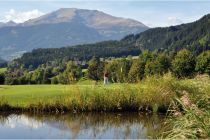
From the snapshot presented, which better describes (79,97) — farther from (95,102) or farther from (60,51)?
(60,51)

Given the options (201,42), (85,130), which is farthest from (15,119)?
(201,42)

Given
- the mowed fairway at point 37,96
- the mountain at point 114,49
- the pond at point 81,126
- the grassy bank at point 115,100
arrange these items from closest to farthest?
the pond at point 81,126
the grassy bank at point 115,100
the mowed fairway at point 37,96
the mountain at point 114,49

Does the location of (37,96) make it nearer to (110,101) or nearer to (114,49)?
(110,101)

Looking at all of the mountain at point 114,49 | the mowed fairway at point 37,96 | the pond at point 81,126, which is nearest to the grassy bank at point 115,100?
the mowed fairway at point 37,96

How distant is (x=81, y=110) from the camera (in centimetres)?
2433

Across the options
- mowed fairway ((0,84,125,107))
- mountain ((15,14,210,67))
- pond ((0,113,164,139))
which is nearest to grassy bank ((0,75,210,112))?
mowed fairway ((0,84,125,107))

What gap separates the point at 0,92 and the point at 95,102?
7230 millimetres

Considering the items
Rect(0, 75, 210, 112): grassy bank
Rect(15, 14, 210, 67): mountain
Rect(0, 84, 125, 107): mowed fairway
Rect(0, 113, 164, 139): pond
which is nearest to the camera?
Rect(0, 113, 164, 139): pond

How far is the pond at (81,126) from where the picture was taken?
18516mm

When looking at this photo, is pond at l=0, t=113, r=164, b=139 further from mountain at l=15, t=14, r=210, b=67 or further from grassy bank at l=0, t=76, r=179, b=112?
mountain at l=15, t=14, r=210, b=67

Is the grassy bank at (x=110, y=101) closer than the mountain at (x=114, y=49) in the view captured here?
Yes

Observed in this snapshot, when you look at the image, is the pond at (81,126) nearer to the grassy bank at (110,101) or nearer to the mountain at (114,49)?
the grassy bank at (110,101)

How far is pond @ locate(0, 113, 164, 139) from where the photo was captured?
1852 centimetres

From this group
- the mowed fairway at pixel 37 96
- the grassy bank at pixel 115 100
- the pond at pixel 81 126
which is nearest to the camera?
the pond at pixel 81 126
